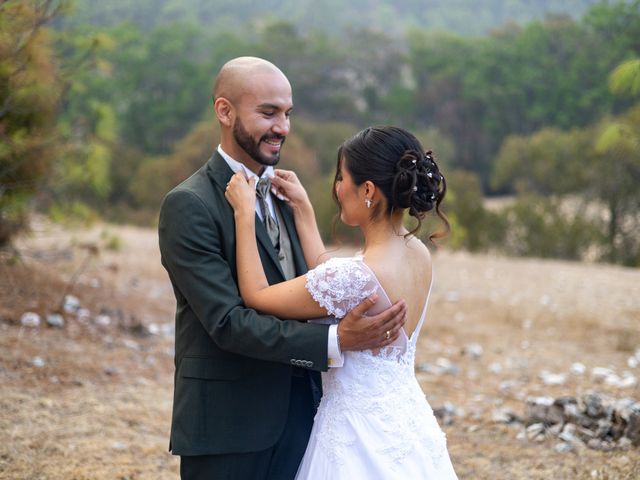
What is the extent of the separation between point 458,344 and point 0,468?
5586mm

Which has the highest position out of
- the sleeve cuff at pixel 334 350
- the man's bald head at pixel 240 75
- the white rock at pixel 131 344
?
the man's bald head at pixel 240 75

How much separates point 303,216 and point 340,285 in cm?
60

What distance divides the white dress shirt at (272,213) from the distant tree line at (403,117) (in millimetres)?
4967

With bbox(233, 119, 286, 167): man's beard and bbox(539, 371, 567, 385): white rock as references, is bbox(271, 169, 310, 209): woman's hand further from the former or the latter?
bbox(539, 371, 567, 385): white rock

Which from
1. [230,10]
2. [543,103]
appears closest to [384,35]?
[543,103]

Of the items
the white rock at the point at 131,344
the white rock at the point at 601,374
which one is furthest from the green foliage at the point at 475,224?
the white rock at the point at 131,344

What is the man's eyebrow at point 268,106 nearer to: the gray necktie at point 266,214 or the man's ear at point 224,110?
the man's ear at point 224,110

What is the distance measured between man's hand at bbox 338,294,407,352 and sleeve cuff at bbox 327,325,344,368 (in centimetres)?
2

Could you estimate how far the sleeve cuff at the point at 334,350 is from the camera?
2.88 metres

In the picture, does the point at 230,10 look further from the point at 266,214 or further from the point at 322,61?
the point at 266,214

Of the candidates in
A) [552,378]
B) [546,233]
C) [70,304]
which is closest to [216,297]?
[552,378]

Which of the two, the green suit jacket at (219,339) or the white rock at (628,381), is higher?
the green suit jacket at (219,339)

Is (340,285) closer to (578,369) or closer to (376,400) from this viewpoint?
(376,400)

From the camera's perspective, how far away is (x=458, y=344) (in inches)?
359
